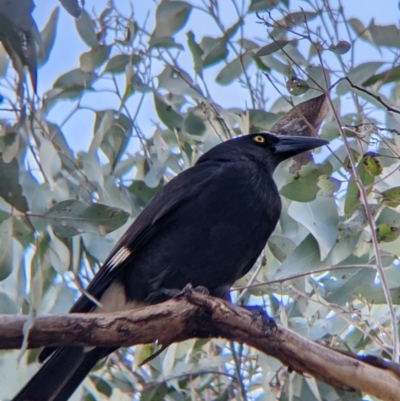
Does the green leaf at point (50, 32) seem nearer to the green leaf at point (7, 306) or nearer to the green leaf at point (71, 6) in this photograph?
the green leaf at point (7, 306)

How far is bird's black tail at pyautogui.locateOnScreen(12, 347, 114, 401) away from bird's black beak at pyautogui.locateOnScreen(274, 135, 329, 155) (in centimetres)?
110

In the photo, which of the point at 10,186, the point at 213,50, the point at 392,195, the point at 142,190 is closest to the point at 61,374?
the point at 142,190

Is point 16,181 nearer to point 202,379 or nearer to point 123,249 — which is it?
point 123,249

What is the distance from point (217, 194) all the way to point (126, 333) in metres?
0.93

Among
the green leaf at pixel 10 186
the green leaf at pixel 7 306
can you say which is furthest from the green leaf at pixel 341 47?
the green leaf at pixel 7 306

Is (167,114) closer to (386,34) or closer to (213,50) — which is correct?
(213,50)

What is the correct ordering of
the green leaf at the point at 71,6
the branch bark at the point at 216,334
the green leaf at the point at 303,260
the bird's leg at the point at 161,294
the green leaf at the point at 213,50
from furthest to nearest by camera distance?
the green leaf at the point at 213,50 → the bird's leg at the point at 161,294 → the green leaf at the point at 303,260 → the branch bark at the point at 216,334 → the green leaf at the point at 71,6

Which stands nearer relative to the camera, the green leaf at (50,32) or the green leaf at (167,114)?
the green leaf at (50,32)

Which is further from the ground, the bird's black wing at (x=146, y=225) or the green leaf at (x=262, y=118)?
the green leaf at (x=262, y=118)

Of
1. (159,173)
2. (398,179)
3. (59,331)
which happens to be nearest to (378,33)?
(398,179)

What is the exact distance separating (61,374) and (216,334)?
25.2 inches

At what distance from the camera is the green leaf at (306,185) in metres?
2.68

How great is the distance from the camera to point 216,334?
2258 mm

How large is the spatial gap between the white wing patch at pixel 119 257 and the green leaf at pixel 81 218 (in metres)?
0.67
